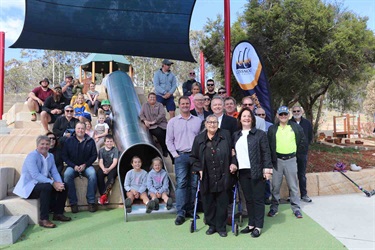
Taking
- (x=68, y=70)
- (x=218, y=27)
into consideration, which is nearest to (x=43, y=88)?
(x=218, y=27)

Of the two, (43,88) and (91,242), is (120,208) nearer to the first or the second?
(91,242)

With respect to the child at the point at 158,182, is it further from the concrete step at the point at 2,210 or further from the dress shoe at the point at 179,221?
the concrete step at the point at 2,210

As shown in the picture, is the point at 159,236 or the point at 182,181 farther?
the point at 182,181

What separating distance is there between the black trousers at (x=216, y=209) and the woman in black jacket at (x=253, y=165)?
0.98 ft

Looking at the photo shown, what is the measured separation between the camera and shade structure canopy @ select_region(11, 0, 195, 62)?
5602 millimetres

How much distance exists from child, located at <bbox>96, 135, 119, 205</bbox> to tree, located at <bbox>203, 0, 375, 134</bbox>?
808 centimetres

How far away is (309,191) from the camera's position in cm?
617

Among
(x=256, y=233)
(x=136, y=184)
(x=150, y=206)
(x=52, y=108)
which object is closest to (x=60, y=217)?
(x=136, y=184)

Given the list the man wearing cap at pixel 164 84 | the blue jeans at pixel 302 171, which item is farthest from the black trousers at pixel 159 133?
the blue jeans at pixel 302 171

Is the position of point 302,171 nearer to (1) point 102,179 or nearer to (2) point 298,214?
(2) point 298,214

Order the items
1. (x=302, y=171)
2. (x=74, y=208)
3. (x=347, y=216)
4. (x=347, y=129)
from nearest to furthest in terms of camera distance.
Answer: (x=347, y=216)
(x=74, y=208)
(x=302, y=171)
(x=347, y=129)

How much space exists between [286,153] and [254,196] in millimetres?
1076

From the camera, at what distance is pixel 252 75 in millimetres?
6555

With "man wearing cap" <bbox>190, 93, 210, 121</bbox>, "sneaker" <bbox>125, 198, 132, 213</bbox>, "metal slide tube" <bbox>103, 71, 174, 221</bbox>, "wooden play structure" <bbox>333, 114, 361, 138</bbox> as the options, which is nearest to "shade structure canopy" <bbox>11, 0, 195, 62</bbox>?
"metal slide tube" <bbox>103, 71, 174, 221</bbox>
